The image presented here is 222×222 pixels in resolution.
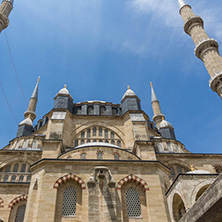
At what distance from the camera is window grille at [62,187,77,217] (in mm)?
11383

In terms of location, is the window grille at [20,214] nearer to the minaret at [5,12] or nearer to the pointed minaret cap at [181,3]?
the minaret at [5,12]

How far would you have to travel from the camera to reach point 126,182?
489 inches

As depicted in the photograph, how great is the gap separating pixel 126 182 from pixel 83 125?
9.91 meters

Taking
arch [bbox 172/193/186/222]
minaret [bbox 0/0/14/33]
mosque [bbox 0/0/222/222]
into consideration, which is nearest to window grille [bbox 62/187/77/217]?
mosque [bbox 0/0/222/222]

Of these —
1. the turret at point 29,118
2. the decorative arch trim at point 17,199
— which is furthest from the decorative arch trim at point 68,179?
the turret at point 29,118

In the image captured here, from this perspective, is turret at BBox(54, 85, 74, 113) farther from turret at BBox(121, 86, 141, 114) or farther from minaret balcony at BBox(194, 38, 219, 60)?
minaret balcony at BBox(194, 38, 219, 60)

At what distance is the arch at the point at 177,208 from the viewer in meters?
11.4

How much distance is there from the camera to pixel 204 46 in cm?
2019

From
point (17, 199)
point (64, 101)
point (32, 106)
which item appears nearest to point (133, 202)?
point (17, 199)

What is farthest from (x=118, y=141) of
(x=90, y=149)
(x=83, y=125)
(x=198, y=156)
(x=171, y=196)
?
(x=171, y=196)

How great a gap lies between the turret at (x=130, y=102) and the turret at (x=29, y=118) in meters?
11.9

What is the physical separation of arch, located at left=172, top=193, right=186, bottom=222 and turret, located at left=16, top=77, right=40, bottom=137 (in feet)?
64.2

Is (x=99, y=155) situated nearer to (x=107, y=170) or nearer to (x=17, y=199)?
(x=107, y=170)

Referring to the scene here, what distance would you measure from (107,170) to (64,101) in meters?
12.4
